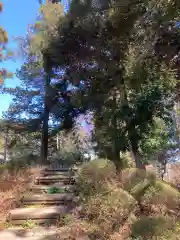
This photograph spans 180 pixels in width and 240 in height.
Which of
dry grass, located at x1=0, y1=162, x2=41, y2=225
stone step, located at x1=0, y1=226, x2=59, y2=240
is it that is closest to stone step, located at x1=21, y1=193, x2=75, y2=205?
dry grass, located at x1=0, y1=162, x2=41, y2=225

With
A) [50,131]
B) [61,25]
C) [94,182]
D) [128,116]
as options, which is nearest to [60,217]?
[94,182]

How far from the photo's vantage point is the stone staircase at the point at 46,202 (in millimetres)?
6746

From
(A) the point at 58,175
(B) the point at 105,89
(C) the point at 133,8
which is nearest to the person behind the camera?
(C) the point at 133,8

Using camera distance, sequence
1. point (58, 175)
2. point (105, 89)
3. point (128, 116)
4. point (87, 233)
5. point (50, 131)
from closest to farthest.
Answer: point (87, 233) < point (58, 175) < point (128, 116) < point (105, 89) < point (50, 131)

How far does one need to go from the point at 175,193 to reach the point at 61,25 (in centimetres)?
883

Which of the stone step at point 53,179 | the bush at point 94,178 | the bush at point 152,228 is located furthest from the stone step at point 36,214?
the stone step at point 53,179

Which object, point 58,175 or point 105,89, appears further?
point 105,89

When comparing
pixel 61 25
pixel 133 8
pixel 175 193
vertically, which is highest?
pixel 61 25

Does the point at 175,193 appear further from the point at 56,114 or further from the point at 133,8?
the point at 56,114

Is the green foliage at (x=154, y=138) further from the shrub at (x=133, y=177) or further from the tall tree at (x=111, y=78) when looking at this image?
the shrub at (x=133, y=177)

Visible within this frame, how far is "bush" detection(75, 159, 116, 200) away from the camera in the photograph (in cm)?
677

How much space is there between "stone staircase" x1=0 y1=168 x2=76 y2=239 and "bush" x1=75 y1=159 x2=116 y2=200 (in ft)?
1.55

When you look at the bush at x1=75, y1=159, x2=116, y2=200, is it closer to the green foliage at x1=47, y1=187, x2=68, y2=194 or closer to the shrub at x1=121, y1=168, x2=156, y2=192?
the shrub at x1=121, y1=168, x2=156, y2=192

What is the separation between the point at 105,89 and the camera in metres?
13.2
